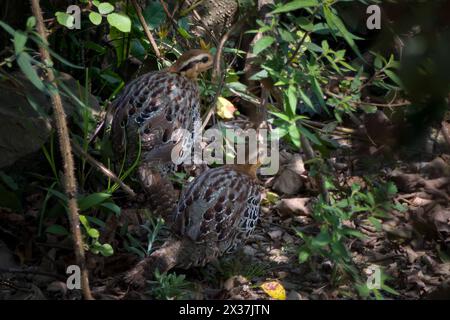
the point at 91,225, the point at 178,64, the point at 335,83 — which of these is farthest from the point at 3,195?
the point at 335,83

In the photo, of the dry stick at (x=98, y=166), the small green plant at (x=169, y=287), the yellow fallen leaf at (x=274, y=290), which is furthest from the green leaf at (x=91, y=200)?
the yellow fallen leaf at (x=274, y=290)

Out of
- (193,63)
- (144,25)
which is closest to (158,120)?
(193,63)

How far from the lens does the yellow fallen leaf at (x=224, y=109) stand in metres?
6.00

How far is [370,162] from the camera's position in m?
2.41

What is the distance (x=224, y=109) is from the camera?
237 inches

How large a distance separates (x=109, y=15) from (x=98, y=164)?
3.33 feet

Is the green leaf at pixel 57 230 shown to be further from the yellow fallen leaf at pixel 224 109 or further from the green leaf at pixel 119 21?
the yellow fallen leaf at pixel 224 109

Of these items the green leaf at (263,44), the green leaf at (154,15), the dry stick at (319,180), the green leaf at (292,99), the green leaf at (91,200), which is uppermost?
the green leaf at (154,15)

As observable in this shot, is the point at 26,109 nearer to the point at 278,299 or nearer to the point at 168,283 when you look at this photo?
the point at 168,283

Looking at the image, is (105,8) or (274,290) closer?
(274,290)

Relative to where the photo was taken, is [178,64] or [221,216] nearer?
[221,216]

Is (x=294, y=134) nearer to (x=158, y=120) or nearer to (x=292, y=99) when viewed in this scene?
(x=292, y=99)

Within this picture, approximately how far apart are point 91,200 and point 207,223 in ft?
2.42

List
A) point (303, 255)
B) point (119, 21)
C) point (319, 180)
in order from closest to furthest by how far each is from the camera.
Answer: point (303, 255) < point (319, 180) < point (119, 21)
